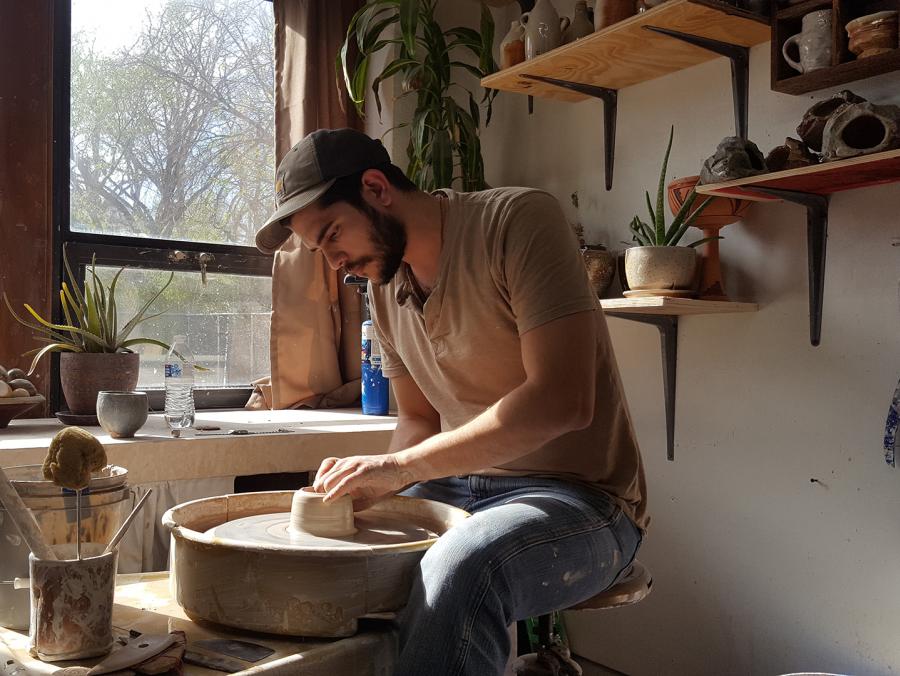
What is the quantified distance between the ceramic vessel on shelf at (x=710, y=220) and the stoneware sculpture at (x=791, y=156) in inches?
8.2

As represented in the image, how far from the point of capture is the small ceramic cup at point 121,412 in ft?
6.93

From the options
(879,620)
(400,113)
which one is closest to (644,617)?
(879,620)

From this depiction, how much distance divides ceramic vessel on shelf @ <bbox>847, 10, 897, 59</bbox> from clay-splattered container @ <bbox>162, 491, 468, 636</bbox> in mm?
1410

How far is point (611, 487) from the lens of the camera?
63.9 inches

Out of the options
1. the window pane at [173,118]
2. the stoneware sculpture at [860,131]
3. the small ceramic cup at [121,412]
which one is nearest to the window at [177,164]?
the window pane at [173,118]

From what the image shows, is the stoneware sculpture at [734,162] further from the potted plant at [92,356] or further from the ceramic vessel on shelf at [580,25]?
the potted plant at [92,356]

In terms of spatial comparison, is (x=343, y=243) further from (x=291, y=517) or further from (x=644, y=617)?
(x=644, y=617)

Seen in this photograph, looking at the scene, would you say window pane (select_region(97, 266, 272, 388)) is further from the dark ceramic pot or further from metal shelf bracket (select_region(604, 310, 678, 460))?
metal shelf bracket (select_region(604, 310, 678, 460))

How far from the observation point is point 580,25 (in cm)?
242

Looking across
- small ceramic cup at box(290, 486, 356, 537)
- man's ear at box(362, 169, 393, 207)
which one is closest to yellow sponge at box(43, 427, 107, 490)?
small ceramic cup at box(290, 486, 356, 537)

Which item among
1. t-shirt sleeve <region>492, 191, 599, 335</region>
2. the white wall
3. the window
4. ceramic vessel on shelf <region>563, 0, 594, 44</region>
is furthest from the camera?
the window

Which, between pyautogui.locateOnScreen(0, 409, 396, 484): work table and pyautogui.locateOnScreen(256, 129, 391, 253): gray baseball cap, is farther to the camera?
pyautogui.locateOnScreen(0, 409, 396, 484): work table

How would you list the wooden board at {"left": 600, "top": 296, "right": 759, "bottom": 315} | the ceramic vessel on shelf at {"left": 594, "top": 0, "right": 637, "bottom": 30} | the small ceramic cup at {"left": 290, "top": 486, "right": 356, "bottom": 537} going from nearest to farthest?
1. the small ceramic cup at {"left": 290, "top": 486, "right": 356, "bottom": 537}
2. the wooden board at {"left": 600, "top": 296, "right": 759, "bottom": 315}
3. the ceramic vessel on shelf at {"left": 594, "top": 0, "right": 637, "bottom": 30}

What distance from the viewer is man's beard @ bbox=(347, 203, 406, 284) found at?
172 centimetres
